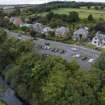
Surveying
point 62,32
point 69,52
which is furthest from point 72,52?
point 62,32

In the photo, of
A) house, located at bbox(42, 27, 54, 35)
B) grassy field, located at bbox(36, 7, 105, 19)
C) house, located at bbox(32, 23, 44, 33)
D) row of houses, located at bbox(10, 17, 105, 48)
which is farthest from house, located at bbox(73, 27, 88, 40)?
grassy field, located at bbox(36, 7, 105, 19)

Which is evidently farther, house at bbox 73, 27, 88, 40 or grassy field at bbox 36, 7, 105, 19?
grassy field at bbox 36, 7, 105, 19

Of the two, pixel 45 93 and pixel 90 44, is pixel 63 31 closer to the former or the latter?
pixel 90 44

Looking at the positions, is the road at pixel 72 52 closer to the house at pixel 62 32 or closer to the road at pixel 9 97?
the house at pixel 62 32

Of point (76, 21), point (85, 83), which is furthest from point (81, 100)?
point (76, 21)

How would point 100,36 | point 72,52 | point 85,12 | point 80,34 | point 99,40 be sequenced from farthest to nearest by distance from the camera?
point 85,12 → point 80,34 → point 100,36 → point 99,40 → point 72,52

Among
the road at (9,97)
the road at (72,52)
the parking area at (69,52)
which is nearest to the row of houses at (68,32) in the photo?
the road at (72,52)

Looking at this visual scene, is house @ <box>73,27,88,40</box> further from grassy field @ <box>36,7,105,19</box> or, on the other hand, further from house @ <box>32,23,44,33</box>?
grassy field @ <box>36,7,105,19</box>

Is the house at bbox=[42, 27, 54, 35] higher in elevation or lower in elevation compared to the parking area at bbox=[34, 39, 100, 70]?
lower

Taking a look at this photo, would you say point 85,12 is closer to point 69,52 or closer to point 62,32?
point 62,32

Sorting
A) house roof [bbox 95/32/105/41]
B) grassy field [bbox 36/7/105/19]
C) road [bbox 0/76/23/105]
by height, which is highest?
house roof [bbox 95/32/105/41]
